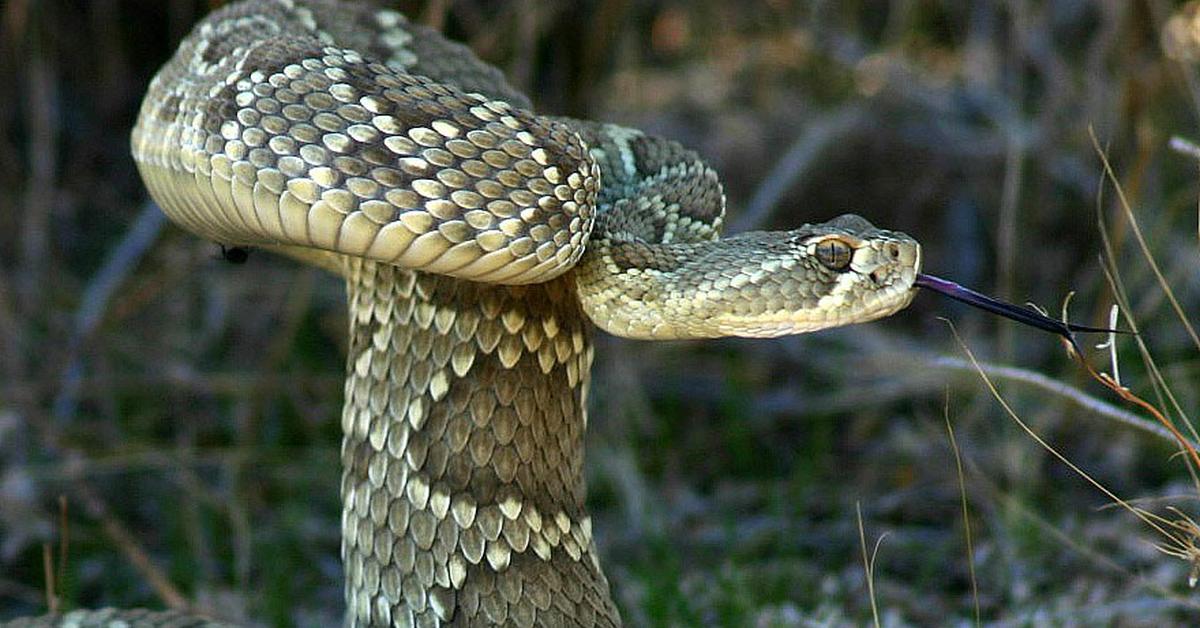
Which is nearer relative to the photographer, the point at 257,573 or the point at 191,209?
the point at 191,209

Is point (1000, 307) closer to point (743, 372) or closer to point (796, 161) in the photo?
point (743, 372)

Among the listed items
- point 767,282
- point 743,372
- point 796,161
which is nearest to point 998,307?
point 767,282

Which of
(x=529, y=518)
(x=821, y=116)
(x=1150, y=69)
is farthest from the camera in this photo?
(x=821, y=116)

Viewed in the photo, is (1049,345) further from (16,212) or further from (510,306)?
(16,212)

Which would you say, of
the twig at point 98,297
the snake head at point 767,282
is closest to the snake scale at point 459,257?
the snake head at point 767,282

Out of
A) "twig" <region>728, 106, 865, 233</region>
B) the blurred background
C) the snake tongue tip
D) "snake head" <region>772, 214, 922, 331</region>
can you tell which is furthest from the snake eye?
"twig" <region>728, 106, 865, 233</region>

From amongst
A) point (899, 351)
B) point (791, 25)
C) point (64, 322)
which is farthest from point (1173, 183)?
point (64, 322)
